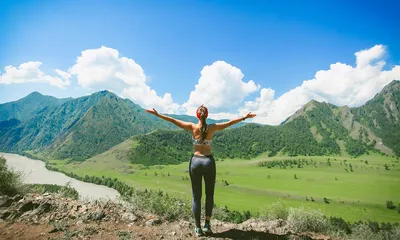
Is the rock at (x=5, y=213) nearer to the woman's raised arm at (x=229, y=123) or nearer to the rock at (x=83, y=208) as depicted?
the rock at (x=83, y=208)

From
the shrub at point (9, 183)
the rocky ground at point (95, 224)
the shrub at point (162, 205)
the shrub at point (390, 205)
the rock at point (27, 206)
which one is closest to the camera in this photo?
the rocky ground at point (95, 224)

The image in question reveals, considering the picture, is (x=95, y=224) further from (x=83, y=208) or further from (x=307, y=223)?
(x=307, y=223)

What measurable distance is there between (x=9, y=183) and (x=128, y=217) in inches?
232

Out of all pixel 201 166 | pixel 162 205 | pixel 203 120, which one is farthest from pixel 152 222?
pixel 203 120

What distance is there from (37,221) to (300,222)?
807cm

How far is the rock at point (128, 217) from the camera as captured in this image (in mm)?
7164

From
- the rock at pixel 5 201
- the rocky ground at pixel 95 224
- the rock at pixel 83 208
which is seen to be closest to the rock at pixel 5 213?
the rocky ground at pixel 95 224

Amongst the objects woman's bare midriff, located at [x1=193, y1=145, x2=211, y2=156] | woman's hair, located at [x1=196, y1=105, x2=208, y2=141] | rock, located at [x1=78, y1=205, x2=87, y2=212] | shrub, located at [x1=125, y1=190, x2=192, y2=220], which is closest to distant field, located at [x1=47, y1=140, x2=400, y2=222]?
shrub, located at [x1=125, y1=190, x2=192, y2=220]

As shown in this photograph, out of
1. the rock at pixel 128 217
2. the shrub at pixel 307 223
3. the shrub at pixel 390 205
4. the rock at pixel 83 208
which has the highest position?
the rock at pixel 83 208

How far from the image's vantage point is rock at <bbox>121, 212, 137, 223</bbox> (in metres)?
7.16

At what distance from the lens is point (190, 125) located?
6898mm

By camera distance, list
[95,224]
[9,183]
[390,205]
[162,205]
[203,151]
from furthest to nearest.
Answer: [390,205] < [9,183] < [162,205] < [95,224] < [203,151]

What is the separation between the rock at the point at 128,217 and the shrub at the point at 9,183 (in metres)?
5.46

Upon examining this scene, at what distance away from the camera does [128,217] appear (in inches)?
286
